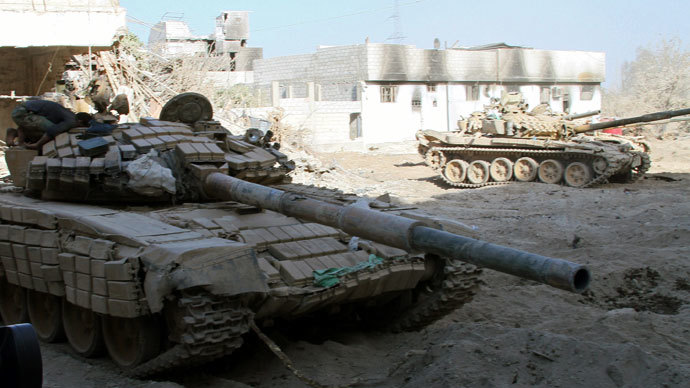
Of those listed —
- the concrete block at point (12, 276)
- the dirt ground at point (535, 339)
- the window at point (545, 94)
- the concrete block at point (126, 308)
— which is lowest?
the dirt ground at point (535, 339)

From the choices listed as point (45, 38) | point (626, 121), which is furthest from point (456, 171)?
point (45, 38)

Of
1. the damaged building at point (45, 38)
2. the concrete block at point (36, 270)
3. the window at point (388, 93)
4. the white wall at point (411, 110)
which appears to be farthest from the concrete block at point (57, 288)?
the window at point (388, 93)

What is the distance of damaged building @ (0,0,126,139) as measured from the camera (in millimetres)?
16844

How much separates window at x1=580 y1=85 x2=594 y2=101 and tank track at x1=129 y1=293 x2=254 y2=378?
40.6 m

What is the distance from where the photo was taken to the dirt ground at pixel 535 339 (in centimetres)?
476

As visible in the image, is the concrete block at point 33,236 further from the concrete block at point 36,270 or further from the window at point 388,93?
the window at point 388,93

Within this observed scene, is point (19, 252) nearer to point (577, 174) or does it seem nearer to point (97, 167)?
point (97, 167)

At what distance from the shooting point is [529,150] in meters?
18.5

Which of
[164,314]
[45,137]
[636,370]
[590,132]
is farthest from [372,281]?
[590,132]

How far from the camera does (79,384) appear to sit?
546 centimetres

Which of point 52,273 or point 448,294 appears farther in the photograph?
point 448,294

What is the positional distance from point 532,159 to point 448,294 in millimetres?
13162

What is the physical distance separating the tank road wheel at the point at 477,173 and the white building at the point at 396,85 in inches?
469

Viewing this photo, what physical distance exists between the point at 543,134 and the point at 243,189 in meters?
14.6
